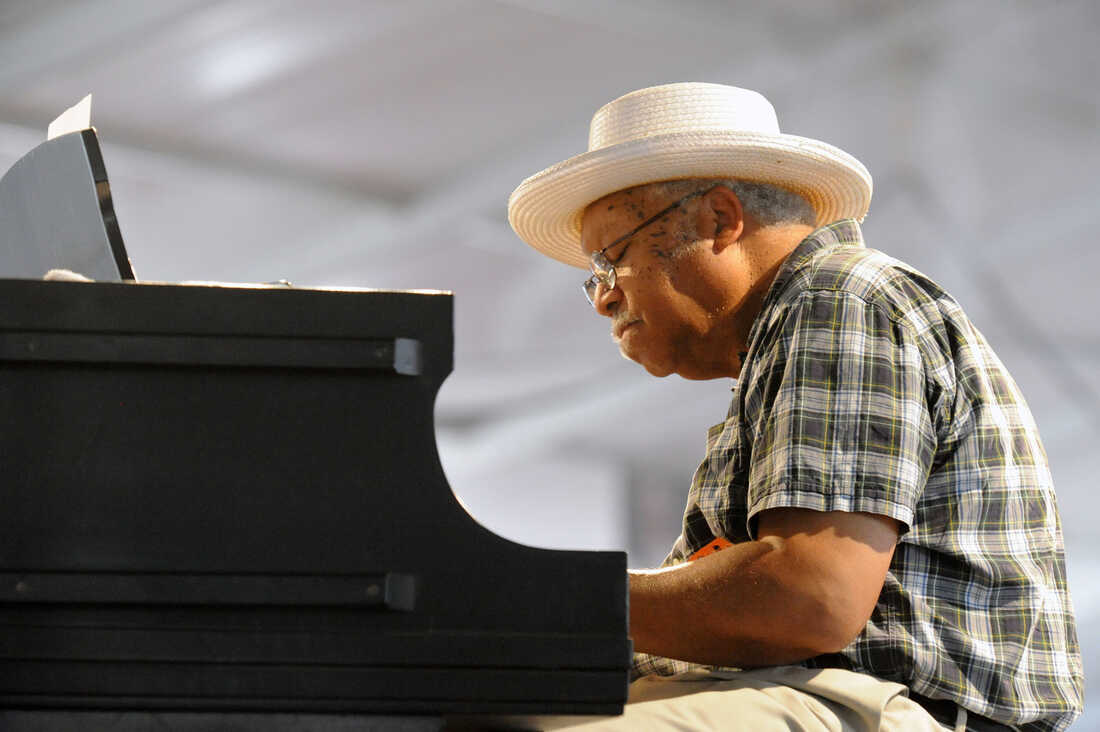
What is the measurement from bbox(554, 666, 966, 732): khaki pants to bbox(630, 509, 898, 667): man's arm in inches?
1.4

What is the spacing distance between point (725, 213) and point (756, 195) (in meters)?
0.08

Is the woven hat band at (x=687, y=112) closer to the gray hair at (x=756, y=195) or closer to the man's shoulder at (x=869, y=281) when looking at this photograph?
the gray hair at (x=756, y=195)

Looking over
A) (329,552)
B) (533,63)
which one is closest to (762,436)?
(329,552)

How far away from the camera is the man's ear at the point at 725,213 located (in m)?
2.21

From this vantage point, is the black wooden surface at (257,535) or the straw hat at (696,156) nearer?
the black wooden surface at (257,535)

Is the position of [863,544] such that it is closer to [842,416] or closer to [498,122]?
[842,416]

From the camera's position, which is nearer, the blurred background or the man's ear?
the man's ear

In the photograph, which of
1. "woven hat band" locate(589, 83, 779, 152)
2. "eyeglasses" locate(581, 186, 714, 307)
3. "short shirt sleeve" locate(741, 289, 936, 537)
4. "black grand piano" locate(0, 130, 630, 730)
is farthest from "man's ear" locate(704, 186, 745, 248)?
"black grand piano" locate(0, 130, 630, 730)

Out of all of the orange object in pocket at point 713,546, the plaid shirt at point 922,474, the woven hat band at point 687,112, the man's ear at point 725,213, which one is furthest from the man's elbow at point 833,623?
the woven hat band at point 687,112

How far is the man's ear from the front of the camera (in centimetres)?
221

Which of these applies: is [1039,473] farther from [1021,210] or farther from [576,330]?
[576,330]

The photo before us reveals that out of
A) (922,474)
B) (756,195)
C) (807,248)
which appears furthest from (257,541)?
(756,195)

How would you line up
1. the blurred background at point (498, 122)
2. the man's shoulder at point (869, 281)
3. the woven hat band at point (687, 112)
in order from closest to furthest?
1. the man's shoulder at point (869, 281)
2. the woven hat band at point (687, 112)
3. the blurred background at point (498, 122)

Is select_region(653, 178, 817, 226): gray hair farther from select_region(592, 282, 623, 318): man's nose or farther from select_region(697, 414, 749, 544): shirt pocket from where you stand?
select_region(697, 414, 749, 544): shirt pocket
